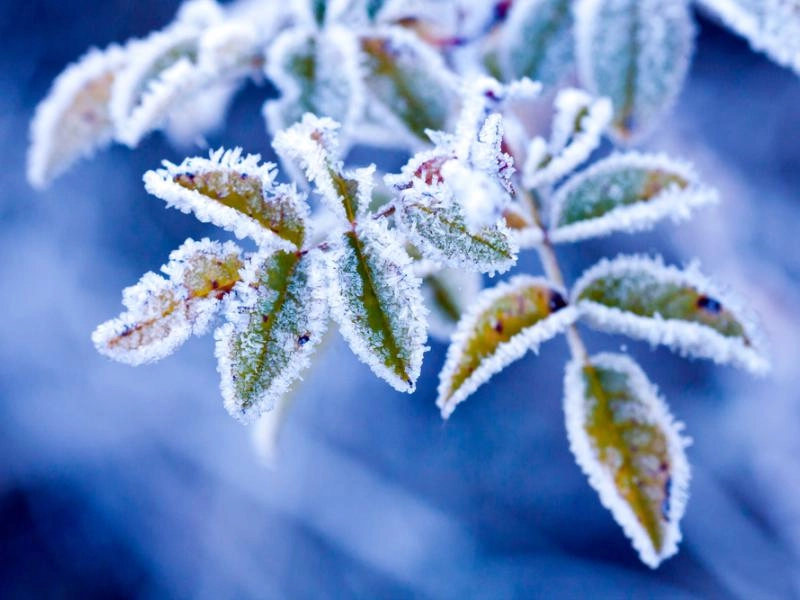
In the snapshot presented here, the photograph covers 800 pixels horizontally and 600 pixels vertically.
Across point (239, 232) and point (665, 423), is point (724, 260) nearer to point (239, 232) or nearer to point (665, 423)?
point (665, 423)

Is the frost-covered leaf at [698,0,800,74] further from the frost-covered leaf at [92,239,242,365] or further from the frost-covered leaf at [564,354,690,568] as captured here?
the frost-covered leaf at [92,239,242,365]

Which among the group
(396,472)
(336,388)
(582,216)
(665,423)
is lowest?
(396,472)

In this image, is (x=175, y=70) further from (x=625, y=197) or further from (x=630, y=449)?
(x=630, y=449)

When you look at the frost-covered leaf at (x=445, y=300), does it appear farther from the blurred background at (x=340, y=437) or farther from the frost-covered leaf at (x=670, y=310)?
the blurred background at (x=340, y=437)

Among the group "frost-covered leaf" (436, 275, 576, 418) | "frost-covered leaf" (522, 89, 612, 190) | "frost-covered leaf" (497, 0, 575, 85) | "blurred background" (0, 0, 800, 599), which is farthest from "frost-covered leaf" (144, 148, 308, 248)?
"blurred background" (0, 0, 800, 599)

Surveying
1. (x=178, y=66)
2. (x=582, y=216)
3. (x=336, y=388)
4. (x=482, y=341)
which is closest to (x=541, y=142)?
(x=582, y=216)

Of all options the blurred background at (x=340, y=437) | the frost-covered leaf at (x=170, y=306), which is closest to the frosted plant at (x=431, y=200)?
the frost-covered leaf at (x=170, y=306)

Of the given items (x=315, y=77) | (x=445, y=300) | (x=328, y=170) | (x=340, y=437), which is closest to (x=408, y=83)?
(x=315, y=77)
